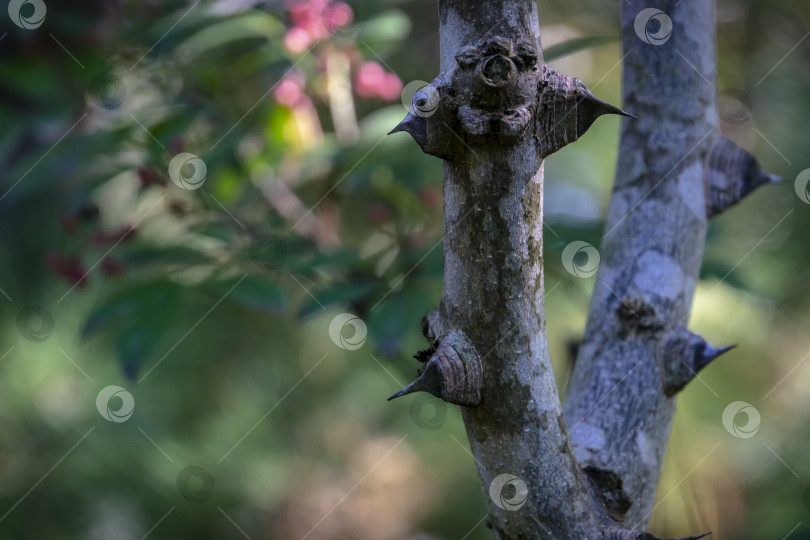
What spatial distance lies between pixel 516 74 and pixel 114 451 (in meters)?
1.43

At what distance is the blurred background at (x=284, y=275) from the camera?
783 millimetres

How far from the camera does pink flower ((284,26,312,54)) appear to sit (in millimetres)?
880

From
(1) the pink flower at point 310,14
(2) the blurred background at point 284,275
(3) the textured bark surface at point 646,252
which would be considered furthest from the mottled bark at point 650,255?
(1) the pink flower at point 310,14

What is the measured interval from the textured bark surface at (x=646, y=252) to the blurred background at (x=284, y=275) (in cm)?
15

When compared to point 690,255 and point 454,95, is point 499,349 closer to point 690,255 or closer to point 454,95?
point 454,95

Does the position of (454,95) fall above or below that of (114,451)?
above

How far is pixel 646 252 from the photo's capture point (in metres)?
0.53

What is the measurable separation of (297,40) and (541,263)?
61 centimetres

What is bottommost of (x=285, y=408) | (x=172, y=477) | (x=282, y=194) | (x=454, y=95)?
(x=172, y=477)

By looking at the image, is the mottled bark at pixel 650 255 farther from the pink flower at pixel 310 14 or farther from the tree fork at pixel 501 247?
the pink flower at pixel 310 14

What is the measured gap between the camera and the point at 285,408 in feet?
5.17

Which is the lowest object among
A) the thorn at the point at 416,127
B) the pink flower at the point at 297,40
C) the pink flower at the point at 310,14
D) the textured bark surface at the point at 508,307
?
the textured bark surface at the point at 508,307

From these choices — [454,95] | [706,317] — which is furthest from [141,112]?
[706,317]

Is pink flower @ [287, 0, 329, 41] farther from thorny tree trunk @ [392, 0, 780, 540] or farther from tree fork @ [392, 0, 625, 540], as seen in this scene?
tree fork @ [392, 0, 625, 540]
